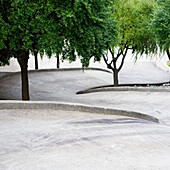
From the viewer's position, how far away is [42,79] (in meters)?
27.6

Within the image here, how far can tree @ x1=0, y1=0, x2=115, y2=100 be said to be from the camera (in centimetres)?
1292

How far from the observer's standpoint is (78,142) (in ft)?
22.3

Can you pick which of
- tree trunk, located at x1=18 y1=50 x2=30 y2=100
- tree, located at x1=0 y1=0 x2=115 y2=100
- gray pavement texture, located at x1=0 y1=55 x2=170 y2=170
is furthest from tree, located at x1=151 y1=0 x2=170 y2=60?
tree trunk, located at x1=18 y1=50 x2=30 y2=100

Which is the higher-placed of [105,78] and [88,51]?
[88,51]

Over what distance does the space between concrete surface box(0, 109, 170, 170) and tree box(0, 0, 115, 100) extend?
175 inches

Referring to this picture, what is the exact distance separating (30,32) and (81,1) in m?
2.57

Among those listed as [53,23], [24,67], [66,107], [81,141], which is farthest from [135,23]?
[81,141]

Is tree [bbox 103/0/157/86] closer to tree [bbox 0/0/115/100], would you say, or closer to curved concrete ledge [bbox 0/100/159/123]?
tree [bbox 0/0/115/100]

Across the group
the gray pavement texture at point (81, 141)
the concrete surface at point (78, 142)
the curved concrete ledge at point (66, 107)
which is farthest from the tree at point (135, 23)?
the concrete surface at point (78, 142)

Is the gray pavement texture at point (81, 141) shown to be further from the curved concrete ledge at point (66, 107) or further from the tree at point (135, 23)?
the tree at point (135, 23)

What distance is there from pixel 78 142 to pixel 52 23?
765cm

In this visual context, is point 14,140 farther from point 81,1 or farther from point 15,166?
point 81,1

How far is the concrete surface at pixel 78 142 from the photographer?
17.7ft

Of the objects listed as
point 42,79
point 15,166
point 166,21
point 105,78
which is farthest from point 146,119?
point 105,78
